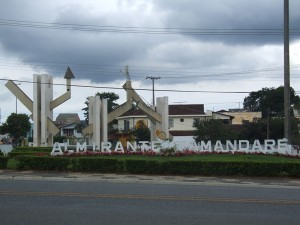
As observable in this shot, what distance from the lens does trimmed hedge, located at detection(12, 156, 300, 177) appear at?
76.0 feet

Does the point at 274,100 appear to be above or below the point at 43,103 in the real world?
above

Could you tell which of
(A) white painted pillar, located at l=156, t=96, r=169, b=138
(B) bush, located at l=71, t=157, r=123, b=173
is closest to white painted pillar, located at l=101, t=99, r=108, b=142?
(A) white painted pillar, located at l=156, t=96, r=169, b=138

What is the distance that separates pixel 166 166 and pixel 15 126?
70.2 m

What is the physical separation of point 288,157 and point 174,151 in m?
7.65

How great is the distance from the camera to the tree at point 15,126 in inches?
3494

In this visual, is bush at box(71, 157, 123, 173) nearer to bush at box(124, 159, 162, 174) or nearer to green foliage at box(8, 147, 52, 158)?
bush at box(124, 159, 162, 174)

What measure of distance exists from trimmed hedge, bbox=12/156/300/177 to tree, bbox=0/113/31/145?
66.2 metres

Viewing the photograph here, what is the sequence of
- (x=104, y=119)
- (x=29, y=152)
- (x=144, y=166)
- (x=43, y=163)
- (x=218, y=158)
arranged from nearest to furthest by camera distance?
1. (x=144, y=166)
2. (x=43, y=163)
3. (x=218, y=158)
4. (x=29, y=152)
5. (x=104, y=119)

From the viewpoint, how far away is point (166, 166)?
23750mm

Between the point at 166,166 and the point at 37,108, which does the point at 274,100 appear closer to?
the point at 37,108

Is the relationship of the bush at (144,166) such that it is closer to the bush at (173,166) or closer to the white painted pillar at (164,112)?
the bush at (173,166)

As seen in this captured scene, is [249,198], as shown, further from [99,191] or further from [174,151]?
[174,151]

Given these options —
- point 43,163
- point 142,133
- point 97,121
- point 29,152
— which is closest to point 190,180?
point 43,163

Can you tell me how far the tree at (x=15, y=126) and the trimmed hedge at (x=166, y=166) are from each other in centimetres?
6616
